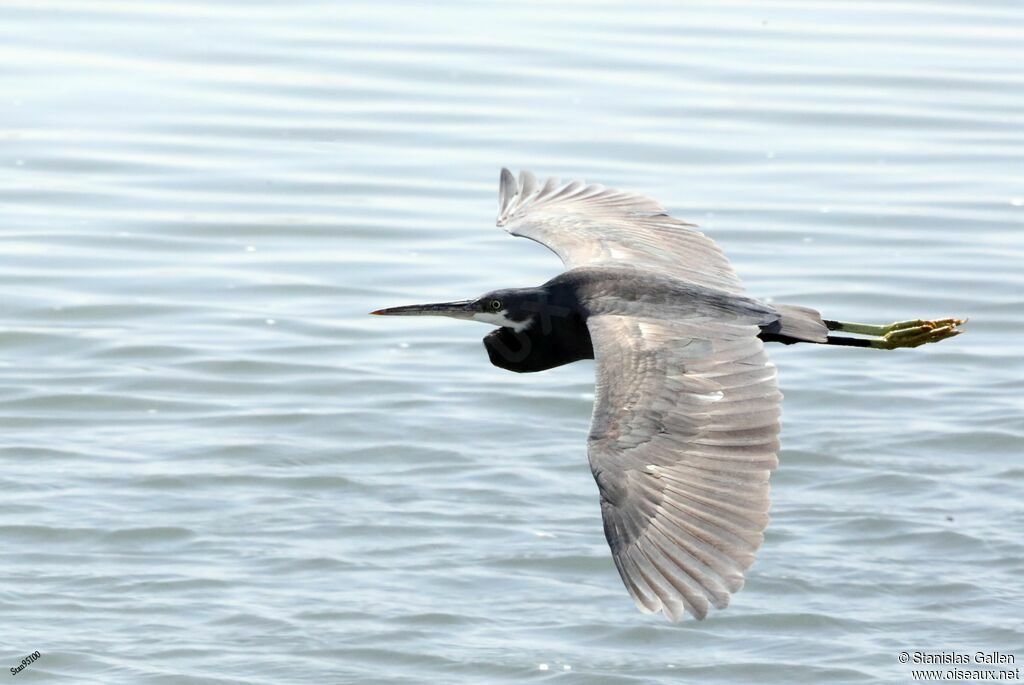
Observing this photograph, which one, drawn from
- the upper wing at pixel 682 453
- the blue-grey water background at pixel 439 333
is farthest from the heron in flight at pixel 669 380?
the blue-grey water background at pixel 439 333

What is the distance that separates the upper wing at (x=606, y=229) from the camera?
23.2 feet

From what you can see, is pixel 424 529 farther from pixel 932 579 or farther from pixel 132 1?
pixel 132 1

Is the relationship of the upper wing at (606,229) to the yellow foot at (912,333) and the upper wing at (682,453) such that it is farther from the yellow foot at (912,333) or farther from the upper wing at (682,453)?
the upper wing at (682,453)

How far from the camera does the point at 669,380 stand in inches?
222

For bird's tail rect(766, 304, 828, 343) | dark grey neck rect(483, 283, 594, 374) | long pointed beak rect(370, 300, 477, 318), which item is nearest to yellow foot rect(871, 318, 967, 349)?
bird's tail rect(766, 304, 828, 343)

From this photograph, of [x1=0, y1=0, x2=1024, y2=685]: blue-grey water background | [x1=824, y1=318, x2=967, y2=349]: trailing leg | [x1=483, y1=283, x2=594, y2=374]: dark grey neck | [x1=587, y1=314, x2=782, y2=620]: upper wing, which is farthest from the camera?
[x1=0, y1=0, x2=1024, y2=685]: blue-grey water background

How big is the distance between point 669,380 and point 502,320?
102cm

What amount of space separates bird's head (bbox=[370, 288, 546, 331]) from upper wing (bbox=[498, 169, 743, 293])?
60 cm

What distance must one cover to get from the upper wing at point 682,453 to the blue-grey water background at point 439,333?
176 cm

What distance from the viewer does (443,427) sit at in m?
9.31

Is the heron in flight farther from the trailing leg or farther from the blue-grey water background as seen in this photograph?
the blue-grey water background

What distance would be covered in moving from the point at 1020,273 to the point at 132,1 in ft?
30.0

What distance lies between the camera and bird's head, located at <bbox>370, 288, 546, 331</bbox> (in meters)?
6.43

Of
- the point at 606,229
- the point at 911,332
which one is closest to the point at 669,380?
the point at 911,332
